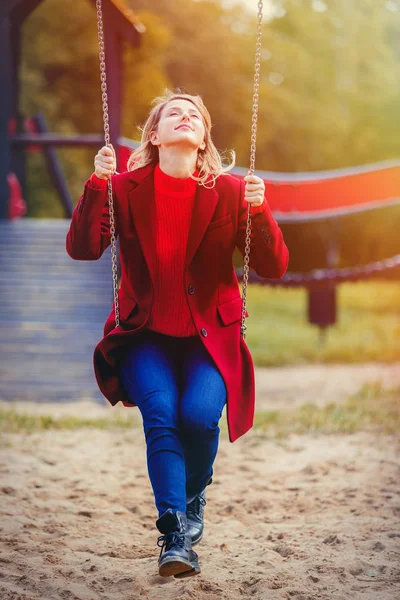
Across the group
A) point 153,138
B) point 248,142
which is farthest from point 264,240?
point 248,142

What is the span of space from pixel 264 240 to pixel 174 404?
0.65 metres

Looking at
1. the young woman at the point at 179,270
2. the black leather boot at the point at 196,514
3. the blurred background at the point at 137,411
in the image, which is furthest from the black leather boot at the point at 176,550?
the black leather boot at the point at 196,514

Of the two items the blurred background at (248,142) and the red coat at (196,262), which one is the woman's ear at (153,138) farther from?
the blurred background at (248,142)

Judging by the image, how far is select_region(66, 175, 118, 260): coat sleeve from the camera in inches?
111

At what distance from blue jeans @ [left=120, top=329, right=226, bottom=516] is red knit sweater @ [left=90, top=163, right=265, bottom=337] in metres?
0.09

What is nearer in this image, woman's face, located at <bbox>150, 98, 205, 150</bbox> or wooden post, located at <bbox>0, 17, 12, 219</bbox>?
woman's face, located at <bbox>150, 98, 205, 150</bbox>

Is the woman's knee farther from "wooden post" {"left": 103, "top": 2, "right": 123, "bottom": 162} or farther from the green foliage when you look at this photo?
the green foliage

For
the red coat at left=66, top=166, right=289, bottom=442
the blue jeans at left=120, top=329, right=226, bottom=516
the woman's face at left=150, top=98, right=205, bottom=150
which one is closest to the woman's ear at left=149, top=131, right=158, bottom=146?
the woman's face at left=150, top=98, right=205, bottom=150

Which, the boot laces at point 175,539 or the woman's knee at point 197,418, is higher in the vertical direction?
A: the woman's knee at point 197,418

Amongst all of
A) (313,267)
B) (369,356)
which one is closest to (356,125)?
(313,267)

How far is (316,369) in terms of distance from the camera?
945 centimetres

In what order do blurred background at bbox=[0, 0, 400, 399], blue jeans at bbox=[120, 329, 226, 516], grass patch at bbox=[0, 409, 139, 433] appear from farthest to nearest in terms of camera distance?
blurred background at bbox=[0, 0, 400, 399] < grass patch at bbox=[0, 409, 139, 433] < blue jeans at bbox=[120, 329, 226, 516]

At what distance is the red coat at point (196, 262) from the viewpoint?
2828 mm

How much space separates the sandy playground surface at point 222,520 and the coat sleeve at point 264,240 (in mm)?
1082
